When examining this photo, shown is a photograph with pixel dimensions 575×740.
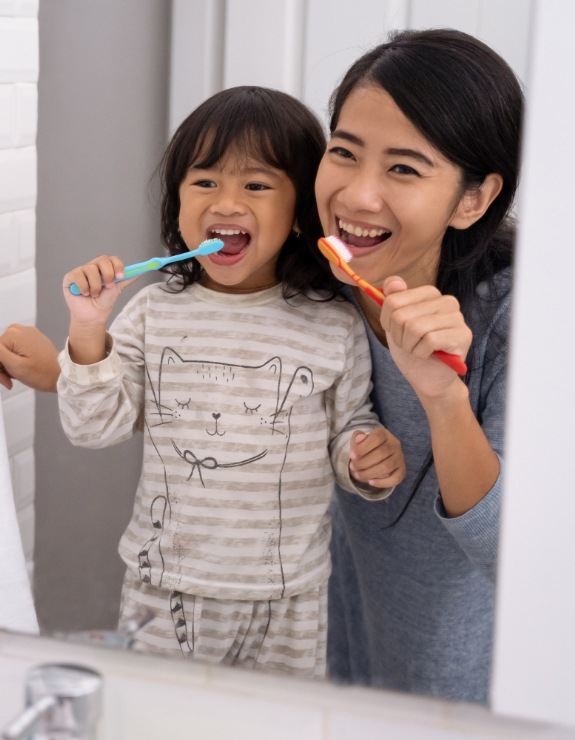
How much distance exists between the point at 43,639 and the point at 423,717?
278mm

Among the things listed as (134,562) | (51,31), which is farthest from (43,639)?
(51,31)

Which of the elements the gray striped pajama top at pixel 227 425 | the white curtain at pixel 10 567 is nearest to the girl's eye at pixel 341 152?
the gray striped pajama top at pixel 227 425

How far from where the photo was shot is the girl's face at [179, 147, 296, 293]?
63cm

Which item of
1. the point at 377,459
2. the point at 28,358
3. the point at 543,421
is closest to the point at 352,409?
the point at 377,459

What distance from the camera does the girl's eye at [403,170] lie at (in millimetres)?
612

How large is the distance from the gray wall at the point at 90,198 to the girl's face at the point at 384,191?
0.41ft

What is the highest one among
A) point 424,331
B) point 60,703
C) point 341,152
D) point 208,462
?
point 341,152

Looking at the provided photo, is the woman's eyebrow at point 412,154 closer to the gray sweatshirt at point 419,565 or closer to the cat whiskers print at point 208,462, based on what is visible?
the gray sweatshirt at point 419,565

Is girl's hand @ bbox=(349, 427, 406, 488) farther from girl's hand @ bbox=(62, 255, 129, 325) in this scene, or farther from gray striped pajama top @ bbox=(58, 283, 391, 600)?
girl's hand @ bbox=(62, 255, 129, 325)

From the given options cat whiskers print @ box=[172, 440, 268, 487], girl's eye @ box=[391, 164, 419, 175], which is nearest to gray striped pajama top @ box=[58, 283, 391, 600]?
cat whiskers print @ box=[172, 440, 268, 487]

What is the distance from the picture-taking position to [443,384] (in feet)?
1.97

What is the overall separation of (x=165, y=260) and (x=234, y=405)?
114 millimetres

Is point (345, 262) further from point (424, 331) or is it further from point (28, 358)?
point (28, 358)

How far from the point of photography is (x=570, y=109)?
53 centimetres
